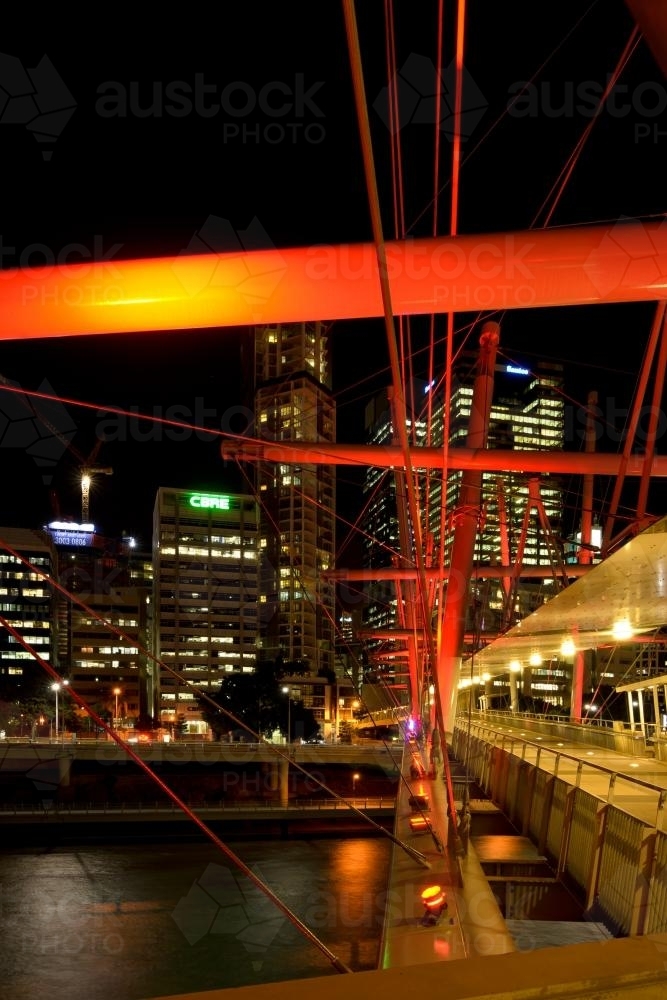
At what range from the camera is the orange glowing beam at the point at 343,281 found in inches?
154

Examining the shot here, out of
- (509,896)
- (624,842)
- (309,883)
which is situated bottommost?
(309,883)

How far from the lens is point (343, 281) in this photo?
410 cm

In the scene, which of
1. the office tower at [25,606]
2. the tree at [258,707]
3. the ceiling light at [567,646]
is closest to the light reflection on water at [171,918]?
the ceiling light at [567,646]

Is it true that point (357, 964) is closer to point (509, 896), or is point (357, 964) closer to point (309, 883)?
point (309, 883)

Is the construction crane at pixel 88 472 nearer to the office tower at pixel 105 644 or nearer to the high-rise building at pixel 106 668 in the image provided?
the office tower at pixel 105 644

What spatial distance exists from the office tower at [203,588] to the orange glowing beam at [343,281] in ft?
395

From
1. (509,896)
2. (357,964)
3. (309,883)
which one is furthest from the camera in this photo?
(309,883)

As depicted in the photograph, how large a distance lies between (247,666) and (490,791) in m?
116

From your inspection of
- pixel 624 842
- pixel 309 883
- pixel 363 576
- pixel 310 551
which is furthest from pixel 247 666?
pixel 624 842

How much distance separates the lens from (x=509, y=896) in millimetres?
10445

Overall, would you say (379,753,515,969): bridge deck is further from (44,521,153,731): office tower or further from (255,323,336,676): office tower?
(255,323,336,676): office tower

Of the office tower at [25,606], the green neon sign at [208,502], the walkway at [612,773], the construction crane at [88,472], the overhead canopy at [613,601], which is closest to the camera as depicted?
the overhead canopy at [613,601]

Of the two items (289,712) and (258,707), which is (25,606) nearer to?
(258,707)

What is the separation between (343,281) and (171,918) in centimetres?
3707
